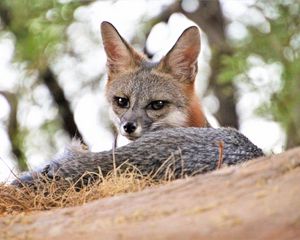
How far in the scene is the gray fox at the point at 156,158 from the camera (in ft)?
15.0

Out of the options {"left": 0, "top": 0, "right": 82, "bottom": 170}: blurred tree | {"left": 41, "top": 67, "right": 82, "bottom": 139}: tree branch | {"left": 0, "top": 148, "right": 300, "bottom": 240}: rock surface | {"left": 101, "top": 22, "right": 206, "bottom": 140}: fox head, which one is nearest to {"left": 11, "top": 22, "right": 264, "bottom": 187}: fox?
{"left": 101, "top": 22, "right": 206, "bottom": 140}: fox head

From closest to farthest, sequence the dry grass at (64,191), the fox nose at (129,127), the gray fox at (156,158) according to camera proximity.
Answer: the dry grass at (64,191) → the gray fox at (156,158) → the fox nose at (129,127)

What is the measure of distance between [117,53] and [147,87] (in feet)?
1.75

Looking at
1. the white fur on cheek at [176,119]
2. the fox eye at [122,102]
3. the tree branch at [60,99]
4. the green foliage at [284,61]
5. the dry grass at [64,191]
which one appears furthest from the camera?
the tree branch at [60,99]

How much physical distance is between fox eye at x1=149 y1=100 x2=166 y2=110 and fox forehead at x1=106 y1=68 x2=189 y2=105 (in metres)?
0.04

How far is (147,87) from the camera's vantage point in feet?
23.2

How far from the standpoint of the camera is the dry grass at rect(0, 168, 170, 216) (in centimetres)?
431

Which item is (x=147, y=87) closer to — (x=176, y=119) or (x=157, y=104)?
(x=157, y=104)

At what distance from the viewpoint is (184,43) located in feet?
23.0

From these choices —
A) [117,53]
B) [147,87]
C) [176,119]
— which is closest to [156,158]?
[176,119]

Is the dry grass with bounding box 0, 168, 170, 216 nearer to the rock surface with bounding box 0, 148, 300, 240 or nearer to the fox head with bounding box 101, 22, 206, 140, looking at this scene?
the rock surface with bounding box 0, 148, 300, 240

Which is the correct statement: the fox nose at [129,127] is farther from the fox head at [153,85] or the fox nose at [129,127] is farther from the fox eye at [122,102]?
the fox eye at [122,102]

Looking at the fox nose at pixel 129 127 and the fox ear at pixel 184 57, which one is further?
the fox ear at pixel 184 57

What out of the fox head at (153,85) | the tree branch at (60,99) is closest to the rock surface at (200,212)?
the fox head at (153,85)
